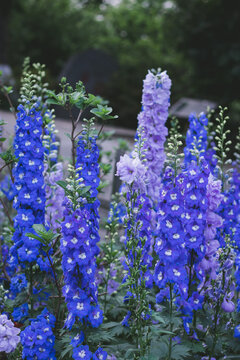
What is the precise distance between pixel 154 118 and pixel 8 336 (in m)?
1.73

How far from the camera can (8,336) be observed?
9.37ft

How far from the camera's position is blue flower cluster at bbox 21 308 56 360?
274 centimetres

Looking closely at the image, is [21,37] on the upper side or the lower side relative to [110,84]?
upper

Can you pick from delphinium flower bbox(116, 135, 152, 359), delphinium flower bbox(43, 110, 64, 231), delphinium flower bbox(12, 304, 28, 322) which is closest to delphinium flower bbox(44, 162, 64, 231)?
delphinium flower bbox(43, 110, 64, 231)

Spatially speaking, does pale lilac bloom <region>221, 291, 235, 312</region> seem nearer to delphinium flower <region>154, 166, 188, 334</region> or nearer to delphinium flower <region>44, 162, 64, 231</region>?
delphinium flower <region>154, 166, 188, 334</region>

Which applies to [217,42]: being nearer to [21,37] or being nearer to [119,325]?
[119,325]

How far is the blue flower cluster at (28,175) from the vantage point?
3.02m

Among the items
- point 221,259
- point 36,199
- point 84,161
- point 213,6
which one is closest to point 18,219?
point 36,199

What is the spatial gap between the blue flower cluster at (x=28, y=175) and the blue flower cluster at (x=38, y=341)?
1.35 ft

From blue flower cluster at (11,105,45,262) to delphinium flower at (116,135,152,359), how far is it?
0.59 m

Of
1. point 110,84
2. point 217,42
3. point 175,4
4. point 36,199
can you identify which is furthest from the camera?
point 110,84

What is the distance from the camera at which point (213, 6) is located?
13078mm

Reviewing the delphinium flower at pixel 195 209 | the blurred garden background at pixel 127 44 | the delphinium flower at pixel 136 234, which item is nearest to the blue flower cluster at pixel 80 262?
the delphinium flower at pixel 136 234

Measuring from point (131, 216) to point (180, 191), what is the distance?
30 centimetres
